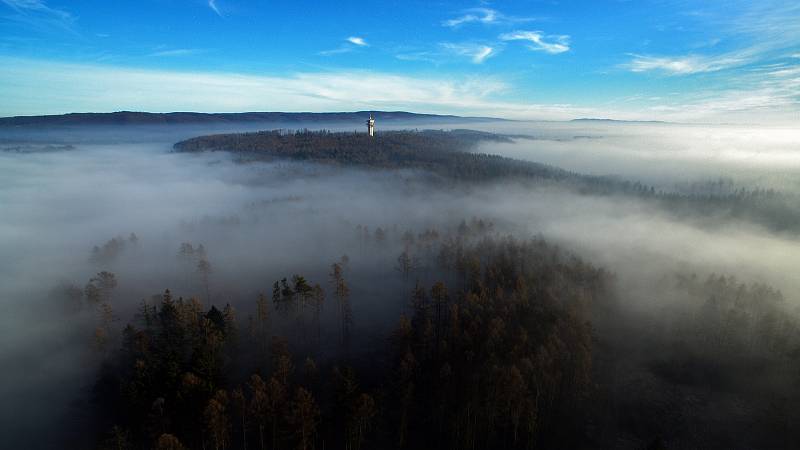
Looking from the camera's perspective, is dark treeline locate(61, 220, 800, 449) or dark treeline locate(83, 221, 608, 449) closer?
dark treeline locate(83, 221, 608, 449)

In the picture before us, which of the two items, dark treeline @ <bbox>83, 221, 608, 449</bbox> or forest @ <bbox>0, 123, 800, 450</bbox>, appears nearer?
dark treeline @ <bbox>83, 221, 608, 449</bbox>

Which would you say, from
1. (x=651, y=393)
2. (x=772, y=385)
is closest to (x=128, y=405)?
(x=651, y=393)

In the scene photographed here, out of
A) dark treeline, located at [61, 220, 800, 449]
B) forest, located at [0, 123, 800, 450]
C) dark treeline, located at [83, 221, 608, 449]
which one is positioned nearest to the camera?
dark treeline, located at [83, 221, 608, 449]

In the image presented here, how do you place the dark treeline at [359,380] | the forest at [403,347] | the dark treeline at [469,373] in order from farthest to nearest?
the forest at [403,347]
the dark treeline at [469,373]
the dark treeline at [359,380]

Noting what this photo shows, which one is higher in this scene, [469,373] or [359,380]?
[469,373]

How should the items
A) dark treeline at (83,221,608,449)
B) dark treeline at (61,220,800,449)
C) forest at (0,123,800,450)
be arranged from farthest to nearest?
forest at (0,123,800,450) → dark treeline at (61,220,800,449) → dark treeline at (83,221,608,449)

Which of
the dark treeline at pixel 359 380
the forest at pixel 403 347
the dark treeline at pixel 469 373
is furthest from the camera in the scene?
the forest at pixel 403 347

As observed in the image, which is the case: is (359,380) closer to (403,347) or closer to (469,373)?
(403,347)

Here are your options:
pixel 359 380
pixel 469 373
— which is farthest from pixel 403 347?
pixel 469 373
